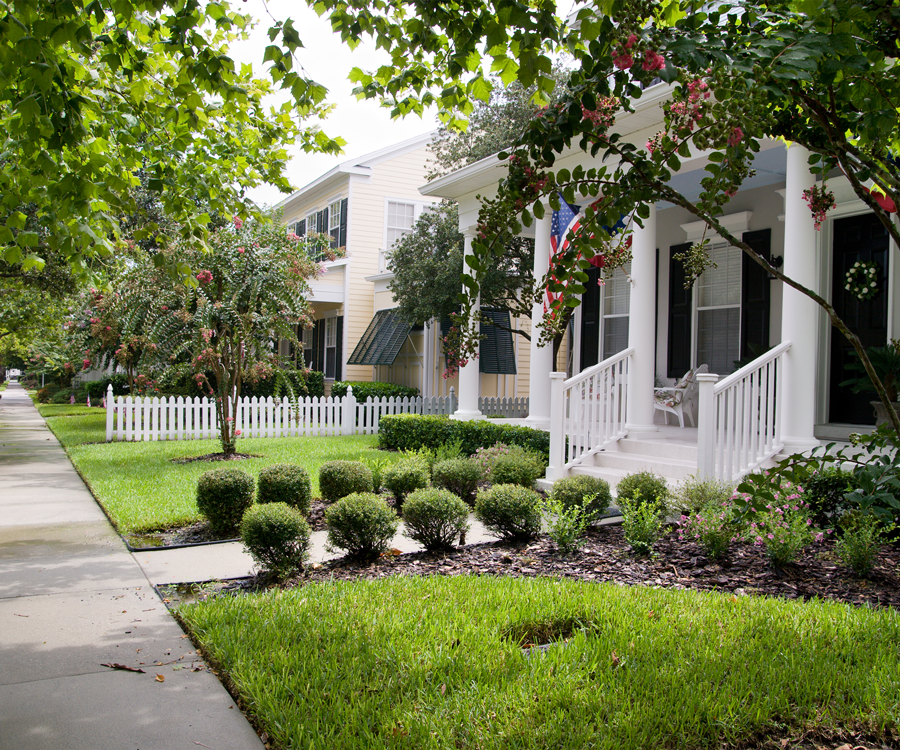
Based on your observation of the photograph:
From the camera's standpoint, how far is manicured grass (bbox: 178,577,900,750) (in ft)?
9.23

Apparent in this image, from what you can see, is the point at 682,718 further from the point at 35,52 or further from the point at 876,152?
the point at 35,52

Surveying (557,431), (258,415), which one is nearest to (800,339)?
(557,431)

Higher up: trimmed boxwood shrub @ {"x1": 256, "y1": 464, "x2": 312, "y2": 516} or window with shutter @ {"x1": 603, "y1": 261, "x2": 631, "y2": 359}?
window with shutter @ {"x1": 603, "y1": 261, "x2": 631, "y2": 359}

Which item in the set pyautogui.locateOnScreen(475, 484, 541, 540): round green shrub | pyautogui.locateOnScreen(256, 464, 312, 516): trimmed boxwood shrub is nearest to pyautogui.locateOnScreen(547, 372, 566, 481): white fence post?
pyautogui.locateOnScreen(475, 484, 541, 540): round green shrub

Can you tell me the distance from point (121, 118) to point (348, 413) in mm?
11603

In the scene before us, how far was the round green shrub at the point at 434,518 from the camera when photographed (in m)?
5.88

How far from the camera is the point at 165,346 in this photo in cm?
1234

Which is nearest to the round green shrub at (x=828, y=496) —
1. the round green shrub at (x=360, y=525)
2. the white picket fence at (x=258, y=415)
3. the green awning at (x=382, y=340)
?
the round green shrub at (x=360, y=525)

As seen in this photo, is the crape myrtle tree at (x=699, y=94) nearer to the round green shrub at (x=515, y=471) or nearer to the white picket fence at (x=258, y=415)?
the round green shrub at (x=515, y=471)

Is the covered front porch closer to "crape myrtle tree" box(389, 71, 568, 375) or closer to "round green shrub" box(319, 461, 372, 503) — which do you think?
"crape myrtle tree" box(389, 71, 568, 375)

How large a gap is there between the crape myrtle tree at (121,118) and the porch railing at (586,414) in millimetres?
4210

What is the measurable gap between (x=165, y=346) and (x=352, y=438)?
196 inches

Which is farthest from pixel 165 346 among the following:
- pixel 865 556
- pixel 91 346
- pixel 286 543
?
pixel 865 556

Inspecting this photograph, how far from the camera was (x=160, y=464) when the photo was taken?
11172 millimetres
